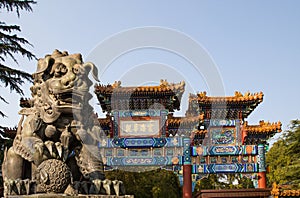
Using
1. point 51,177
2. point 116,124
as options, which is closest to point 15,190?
point 51,177

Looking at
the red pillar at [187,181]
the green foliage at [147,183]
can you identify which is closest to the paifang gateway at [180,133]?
the red pillar at [187,181]

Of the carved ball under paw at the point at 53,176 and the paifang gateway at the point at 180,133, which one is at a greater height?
the paifang gateway at the point at 180,133

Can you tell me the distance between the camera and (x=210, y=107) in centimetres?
1855

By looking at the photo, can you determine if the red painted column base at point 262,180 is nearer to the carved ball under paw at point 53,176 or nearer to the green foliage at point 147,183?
the green foliage at point 147,183

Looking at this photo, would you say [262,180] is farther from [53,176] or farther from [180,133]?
[53,176]

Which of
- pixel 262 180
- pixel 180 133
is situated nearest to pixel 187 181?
pixel 180 133

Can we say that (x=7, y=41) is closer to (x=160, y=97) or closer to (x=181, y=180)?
(x=160, y=97)

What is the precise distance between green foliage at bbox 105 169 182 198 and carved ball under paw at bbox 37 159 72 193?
16.8 m

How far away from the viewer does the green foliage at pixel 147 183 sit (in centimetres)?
2274

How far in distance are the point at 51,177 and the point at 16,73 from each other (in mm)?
10097

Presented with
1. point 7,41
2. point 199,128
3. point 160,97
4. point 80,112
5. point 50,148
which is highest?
point 7,41

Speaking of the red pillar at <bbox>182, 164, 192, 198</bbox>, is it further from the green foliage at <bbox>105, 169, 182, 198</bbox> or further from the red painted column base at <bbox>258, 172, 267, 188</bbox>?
the green foliage at <bbox>105, 169, 182, 198</bbox>

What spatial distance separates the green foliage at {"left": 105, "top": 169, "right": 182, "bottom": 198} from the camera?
22.7 meters

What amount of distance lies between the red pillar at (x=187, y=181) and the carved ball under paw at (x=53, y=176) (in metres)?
12.5
